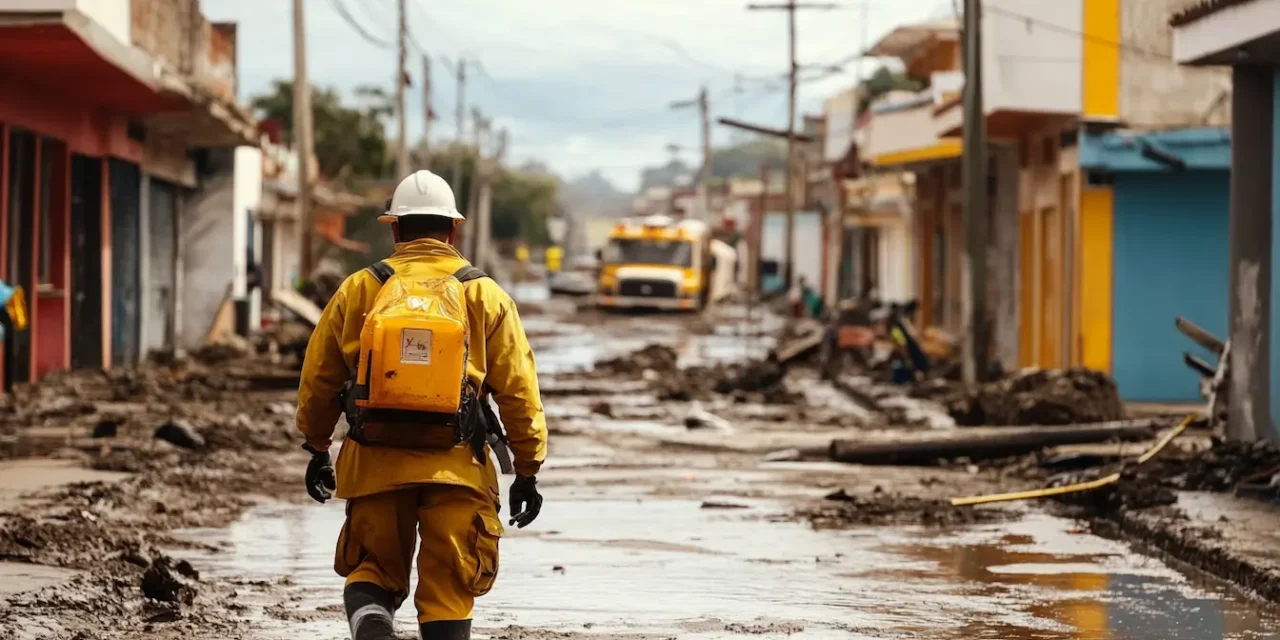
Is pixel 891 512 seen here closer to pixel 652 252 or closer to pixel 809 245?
pixel 652 252

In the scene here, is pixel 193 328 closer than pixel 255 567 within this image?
No

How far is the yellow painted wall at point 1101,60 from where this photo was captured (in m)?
29.1

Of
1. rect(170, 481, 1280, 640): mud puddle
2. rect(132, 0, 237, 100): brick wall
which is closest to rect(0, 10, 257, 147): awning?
rect(132, 0, 237, 100): brick wall

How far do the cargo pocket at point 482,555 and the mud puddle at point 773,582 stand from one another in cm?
186

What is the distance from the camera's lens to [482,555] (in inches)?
264

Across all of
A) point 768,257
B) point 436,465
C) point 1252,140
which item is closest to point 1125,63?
point 1252,140

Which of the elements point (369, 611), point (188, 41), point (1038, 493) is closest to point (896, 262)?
point (188, 41)

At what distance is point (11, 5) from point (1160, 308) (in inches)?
647

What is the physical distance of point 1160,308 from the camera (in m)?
28.9

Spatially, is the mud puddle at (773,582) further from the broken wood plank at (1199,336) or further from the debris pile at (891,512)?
the broken wood plank at (1199,336)

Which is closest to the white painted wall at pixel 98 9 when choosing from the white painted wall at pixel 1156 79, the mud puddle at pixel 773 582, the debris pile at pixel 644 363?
the mud puddle at pixel 773 582

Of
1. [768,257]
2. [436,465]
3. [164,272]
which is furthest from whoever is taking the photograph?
[768,257]

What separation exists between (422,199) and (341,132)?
74.6 meters

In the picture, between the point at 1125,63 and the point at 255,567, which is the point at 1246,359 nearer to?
the point at 255,567
